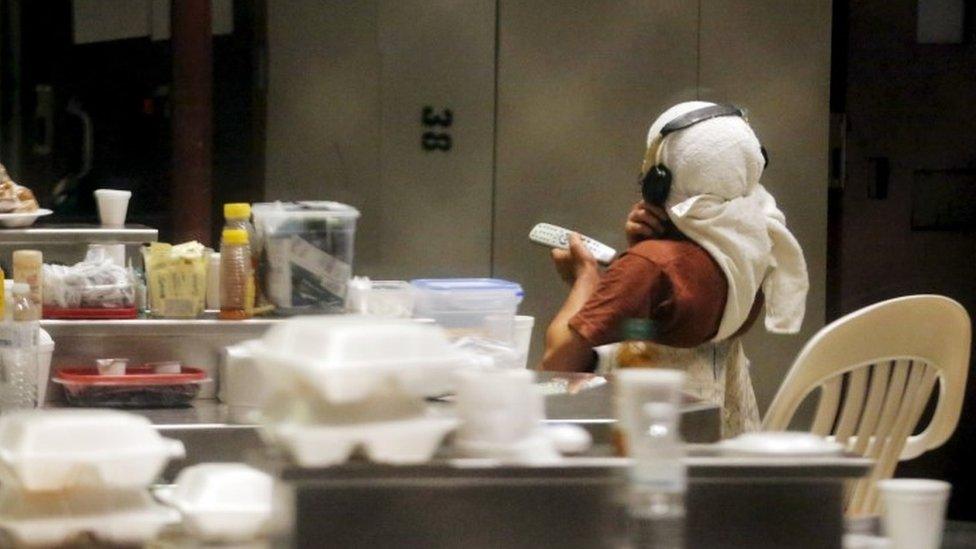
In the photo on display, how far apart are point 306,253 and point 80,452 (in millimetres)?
983

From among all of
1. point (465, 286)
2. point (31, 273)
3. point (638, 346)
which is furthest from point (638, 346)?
point (31, 273)

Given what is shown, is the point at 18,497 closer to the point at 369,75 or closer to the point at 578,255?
the point at 578,255

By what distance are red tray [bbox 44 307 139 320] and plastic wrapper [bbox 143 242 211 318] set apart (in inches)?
2.0

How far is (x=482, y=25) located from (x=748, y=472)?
331 cm

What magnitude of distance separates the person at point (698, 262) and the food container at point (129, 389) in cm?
100

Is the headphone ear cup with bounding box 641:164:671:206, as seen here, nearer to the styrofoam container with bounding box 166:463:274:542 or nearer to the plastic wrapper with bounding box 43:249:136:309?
the plastic wrapper with bounding box 43:249:136:309

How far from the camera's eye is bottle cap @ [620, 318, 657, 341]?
3123 mm

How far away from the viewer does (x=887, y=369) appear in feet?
9.52

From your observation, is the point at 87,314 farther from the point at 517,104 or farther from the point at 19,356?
the point at 517,104

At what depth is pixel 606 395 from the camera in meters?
2.62

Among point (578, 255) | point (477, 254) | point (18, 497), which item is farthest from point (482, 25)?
point (18, 497)

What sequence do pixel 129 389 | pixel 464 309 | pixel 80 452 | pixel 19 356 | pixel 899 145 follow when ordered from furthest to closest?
pixel 899 145, pixel 464 309, pixel 129 389, pixel 19 356, pixel 80 452

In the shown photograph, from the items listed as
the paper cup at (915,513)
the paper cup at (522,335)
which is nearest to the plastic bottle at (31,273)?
the paper cup at (522,335)

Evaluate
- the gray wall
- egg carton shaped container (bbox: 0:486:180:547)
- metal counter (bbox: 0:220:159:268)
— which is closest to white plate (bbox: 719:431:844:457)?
egg carton shaped container (bbox: 0:486:180:547)
